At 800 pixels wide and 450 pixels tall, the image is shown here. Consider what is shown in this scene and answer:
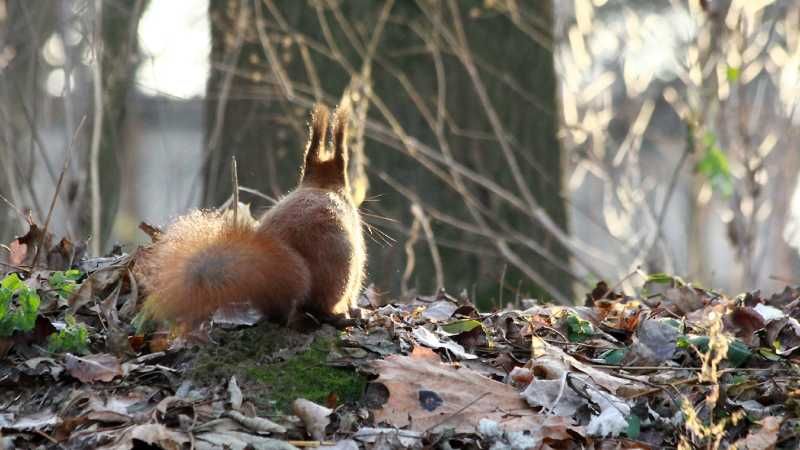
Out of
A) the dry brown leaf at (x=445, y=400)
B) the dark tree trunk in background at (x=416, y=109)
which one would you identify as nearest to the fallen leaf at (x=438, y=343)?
the dry brown leaf at (x=445, y=400)

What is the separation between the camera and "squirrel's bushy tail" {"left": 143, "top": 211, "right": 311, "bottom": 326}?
2943 mm

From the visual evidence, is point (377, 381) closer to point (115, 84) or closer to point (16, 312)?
point (16, 312)

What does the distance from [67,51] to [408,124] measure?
2.41 metres

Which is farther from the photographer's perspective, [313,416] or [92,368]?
[92,368]

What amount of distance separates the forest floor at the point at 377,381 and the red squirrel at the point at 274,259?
0.18 meters

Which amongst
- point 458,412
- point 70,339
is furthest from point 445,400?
point 70,339

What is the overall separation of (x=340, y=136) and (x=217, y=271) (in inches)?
32.2

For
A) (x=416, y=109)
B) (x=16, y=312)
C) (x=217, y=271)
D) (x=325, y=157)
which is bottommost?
(x=16, y=312)

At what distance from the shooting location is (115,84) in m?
7.37

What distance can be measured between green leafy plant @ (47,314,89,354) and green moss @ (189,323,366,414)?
0.37 metres

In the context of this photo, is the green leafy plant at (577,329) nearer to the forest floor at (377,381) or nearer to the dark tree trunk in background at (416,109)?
the forest floor at (377,381)

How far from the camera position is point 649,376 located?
11.4 feet

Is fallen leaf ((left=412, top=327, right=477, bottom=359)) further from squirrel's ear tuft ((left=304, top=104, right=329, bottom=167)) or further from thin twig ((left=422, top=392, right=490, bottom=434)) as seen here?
squirrel's ear tuft ((left=304, top=104, right=329, bottom=167))

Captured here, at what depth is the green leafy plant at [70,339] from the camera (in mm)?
Result: 3297
